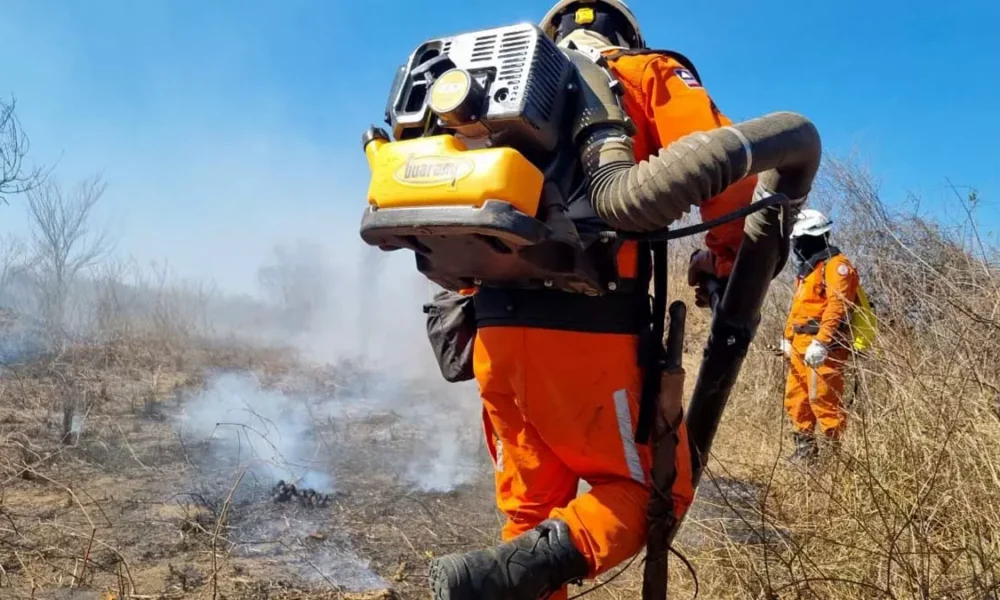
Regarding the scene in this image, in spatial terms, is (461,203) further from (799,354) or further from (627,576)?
(799,354)

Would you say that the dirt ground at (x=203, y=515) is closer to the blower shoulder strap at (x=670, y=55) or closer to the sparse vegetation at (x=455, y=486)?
the sparse vegetation at (x=455, y=486)

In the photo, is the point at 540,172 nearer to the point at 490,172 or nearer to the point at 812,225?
the point at 490,172

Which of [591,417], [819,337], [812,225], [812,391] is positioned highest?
[812,225]

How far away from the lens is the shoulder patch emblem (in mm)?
1838

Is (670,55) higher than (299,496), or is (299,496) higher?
(670,55)

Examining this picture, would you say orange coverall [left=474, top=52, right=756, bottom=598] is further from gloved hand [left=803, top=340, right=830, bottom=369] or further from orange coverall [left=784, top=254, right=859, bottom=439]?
gloved hand [left=803, top=340, right=830, bottom=369]

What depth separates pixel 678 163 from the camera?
4.77ft

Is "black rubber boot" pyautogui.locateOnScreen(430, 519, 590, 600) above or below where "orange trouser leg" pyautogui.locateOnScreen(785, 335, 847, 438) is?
below

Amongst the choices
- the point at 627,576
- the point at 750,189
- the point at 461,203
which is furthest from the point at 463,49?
the point at 627,576

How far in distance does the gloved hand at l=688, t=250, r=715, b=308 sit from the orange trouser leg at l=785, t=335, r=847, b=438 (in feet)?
9.73

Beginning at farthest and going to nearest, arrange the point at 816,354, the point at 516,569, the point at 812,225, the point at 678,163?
the point at 812,225
the point at 816,354
the point at 516,569
the point at 678,163

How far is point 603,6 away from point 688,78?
0.58 metres

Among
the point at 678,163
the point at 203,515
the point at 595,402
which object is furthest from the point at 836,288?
the point at 203,515

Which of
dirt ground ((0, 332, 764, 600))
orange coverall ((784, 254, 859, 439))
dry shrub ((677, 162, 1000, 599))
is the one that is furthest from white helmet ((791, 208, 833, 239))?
dirt ground ((0, 332, 764, 600))
